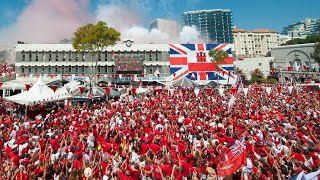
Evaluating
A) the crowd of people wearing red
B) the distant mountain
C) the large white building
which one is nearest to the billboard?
the crowd of people wearing red

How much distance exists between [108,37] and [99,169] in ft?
114

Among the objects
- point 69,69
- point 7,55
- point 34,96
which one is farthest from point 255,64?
point 7,55

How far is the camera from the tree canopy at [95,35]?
38656mm

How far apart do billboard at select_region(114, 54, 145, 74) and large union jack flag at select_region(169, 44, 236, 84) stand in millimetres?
7271

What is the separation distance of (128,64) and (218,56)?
60.2 feet

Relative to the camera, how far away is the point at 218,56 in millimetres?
49094

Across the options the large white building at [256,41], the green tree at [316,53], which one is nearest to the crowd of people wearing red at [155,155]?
the green tree at [316,53]

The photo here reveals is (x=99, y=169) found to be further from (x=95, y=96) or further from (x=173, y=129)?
(x=95, y=96)

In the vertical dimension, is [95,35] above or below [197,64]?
above

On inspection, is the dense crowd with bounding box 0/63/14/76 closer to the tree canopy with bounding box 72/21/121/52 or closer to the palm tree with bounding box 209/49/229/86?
the tree canopy with bounding box 72/21/121/52

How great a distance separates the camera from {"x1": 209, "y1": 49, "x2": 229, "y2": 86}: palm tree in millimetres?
49094

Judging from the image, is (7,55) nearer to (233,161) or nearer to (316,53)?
(316,53)

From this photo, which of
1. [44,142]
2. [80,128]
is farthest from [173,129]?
[44,142]

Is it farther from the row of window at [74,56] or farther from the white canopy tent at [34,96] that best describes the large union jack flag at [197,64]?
the white canopy tent at [34,96]
